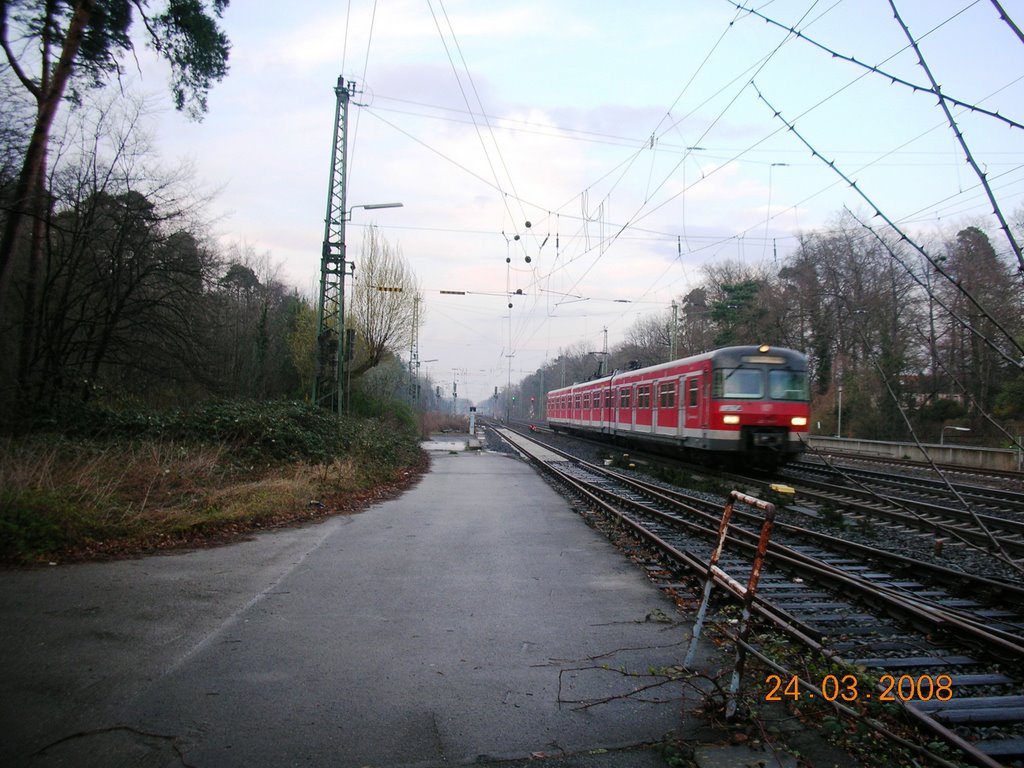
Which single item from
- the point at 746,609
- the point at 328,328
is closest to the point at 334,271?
the point at 328,328

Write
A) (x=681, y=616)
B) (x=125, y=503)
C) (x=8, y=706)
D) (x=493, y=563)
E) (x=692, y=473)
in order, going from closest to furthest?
(x=8, y=706) → (x=681, y=616) → (x=493, y=563) → (x=125, y=503) → (x=692, y=473)

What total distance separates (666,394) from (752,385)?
175 inches

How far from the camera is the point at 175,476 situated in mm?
11602

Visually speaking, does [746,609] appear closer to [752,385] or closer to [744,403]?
[744,403]

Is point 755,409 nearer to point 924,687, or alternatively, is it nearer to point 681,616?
point 681,616

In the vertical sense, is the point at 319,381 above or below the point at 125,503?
above

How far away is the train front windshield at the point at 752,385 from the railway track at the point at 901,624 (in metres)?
7.38

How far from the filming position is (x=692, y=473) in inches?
797

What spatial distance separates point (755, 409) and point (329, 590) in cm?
1286

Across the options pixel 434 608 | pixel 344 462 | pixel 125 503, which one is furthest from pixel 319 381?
pixel 434 608
